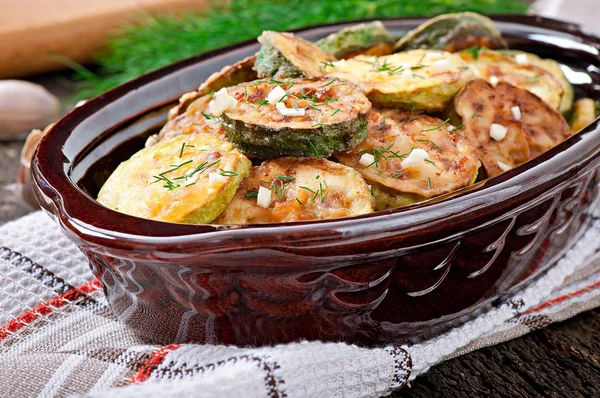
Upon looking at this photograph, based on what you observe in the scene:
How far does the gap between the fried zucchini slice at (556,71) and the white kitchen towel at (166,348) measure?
421mm

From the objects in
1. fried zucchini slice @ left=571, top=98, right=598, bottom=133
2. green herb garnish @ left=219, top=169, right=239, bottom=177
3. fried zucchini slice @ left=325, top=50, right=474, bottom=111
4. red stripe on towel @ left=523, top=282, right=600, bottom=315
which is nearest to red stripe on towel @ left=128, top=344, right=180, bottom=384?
green herb garnish @ left=219, top=169, right=239, bottom=177

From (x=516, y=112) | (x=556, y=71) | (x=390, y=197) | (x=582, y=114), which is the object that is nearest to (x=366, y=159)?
(x=390, y=197)

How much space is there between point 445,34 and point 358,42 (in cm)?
31

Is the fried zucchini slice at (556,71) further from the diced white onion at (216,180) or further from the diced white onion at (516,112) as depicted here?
the diced white onion at (216,180)

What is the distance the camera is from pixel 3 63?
4496 millimetres

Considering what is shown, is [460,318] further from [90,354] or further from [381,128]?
[90,354]

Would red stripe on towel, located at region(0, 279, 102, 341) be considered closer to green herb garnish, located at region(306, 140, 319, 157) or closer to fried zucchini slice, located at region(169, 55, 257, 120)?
fried zucchini slice, located at region(169, 55, 257, 120)

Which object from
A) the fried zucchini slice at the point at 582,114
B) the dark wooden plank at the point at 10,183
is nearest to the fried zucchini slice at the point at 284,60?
the fried zucchini slice at the point at 582,114

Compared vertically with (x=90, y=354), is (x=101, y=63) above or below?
below

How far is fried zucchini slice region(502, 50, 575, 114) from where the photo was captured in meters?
2.58

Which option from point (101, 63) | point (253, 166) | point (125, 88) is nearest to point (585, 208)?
point (253, 166)

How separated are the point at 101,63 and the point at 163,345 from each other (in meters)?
3.30

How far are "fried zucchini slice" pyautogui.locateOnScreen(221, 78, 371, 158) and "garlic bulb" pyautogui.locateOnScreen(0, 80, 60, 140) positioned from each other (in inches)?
80.7

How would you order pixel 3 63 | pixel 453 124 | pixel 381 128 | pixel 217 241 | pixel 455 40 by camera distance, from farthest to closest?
1. pixel 3 63
2. pixel 455 40
3. pixel 453 124
4. pixel 381 128
5. pixel 217 241
